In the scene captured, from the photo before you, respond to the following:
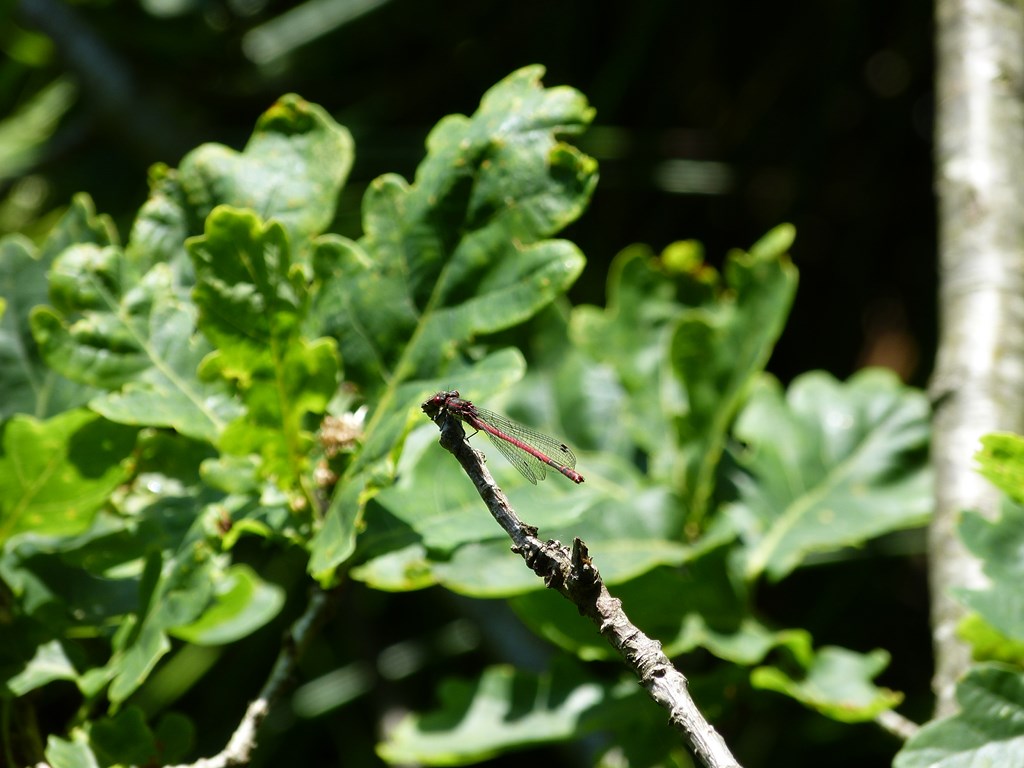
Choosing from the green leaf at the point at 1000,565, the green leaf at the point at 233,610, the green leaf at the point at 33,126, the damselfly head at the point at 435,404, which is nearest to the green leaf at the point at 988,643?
the green leaf at the point at 1000,565

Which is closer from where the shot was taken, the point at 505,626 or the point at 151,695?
the point at 505,626

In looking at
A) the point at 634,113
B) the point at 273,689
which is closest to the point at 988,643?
the point at 273,689

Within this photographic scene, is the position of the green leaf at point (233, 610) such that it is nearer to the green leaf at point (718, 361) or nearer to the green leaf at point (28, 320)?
the green leaf at point (28, 320)

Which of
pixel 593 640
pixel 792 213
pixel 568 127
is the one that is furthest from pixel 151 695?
pixel 792 213

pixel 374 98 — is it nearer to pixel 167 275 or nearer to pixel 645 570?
pixel 167 275

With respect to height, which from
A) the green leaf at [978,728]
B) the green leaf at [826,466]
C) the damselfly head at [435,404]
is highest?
the damselfly head at [435,404]
